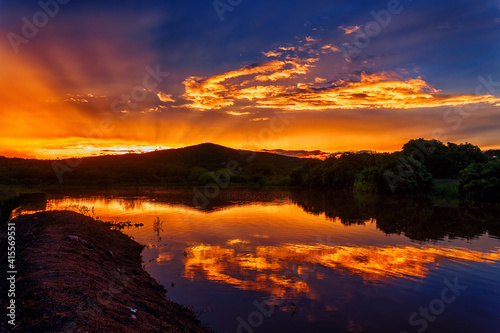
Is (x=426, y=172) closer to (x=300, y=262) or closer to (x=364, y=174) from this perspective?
(x=364, y=174)

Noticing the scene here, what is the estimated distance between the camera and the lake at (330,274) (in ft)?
32.0

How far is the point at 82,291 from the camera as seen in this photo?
7.94 meters

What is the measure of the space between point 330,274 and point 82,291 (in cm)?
983

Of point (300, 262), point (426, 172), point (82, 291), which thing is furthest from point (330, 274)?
point (426, 172)

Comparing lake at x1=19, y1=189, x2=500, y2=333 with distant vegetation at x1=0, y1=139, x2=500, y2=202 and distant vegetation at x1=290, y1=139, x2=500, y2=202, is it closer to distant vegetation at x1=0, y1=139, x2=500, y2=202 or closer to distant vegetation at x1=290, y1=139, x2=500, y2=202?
distant vegetation at x1=290, y1=139, x2=500, y2=202

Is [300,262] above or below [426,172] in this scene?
below

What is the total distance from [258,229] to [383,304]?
585 inches

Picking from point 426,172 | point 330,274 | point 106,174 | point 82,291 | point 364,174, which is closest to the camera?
point 82,291

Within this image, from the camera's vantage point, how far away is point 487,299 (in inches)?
445

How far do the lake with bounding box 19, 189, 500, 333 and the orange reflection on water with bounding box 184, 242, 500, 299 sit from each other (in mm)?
48

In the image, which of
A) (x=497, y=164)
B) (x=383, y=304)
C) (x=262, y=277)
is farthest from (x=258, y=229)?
(x=497, y=164)

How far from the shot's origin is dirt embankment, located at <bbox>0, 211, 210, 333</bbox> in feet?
20.9

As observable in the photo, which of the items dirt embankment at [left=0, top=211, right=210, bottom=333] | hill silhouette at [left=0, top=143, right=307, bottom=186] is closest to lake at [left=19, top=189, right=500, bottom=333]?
dirt embankment at [left=0, top=211, right=210, bottom=333]

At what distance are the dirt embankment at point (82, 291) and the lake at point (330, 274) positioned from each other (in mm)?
1309
